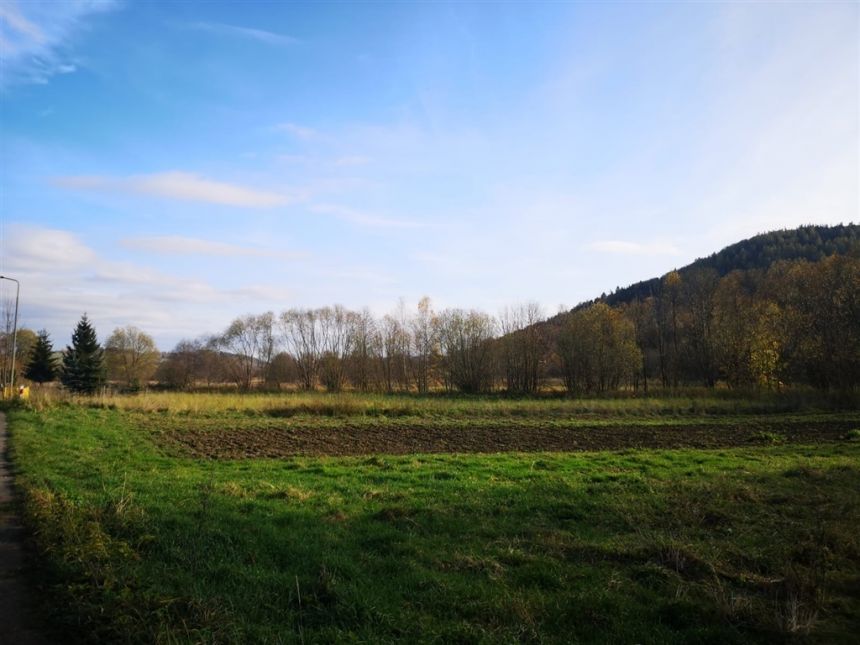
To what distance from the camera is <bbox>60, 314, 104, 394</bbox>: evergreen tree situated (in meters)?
59.3

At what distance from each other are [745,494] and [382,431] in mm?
16521

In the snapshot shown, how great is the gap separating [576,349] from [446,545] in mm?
56151

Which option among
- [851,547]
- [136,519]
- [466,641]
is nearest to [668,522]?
[851,547]

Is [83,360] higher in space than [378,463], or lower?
higher

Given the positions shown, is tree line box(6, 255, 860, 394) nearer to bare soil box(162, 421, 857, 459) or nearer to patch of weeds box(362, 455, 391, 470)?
bare soil box(162, 421, 857, 459)

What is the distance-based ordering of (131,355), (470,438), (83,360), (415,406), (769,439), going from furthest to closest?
1. (131,355)
2. (83,360)
3. (415,406)
4. (470,438)
5. (769,439)

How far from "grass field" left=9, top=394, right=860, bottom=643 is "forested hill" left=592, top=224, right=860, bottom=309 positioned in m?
103

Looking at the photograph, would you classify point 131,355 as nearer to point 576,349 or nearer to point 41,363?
point 41,363

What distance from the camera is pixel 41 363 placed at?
66438mm

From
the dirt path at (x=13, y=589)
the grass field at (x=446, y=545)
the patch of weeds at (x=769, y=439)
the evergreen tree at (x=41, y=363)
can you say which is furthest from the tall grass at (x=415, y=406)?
the evergreen tree at (x=41, y=363)

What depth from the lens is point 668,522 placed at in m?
8.04

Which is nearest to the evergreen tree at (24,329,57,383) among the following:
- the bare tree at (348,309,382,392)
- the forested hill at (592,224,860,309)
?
the bare tree at (348,309,382,392)

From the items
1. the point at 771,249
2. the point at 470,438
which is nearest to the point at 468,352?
the point at 470,438

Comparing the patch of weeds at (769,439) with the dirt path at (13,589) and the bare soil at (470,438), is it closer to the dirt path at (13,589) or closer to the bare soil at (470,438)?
the bare soil at (470,438)
